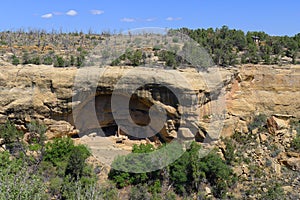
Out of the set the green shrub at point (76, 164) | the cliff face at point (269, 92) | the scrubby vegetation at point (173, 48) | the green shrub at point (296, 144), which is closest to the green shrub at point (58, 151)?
the green shrub at point (76, 164)

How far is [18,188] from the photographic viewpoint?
10.7 m

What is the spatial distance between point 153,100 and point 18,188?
8429 mm

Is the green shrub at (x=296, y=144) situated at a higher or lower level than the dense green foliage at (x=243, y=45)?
lower

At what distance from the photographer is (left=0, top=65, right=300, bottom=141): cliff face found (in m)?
17.3

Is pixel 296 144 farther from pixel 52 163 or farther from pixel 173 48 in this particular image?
pixel 52 163

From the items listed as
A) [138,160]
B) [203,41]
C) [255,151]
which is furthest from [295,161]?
[203,41]

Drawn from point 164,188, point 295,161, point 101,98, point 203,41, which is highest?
point 203,41

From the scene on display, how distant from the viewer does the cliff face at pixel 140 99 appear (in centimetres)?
1731

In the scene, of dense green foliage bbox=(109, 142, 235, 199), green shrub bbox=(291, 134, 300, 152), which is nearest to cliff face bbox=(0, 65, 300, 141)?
dense green foliage bbox=(109, 142, 235, 199)

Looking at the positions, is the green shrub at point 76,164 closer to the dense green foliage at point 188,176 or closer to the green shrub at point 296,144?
the dense green foliage at point 188,176

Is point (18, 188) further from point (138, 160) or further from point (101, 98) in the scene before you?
point (101, 98)

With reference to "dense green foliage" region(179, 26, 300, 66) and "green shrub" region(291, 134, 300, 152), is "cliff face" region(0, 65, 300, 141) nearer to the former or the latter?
"dense green foliage" region(179, 26, 300, 66)

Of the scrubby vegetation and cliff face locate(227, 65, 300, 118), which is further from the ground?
the scrubby vegetation

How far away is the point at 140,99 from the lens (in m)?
18.2
